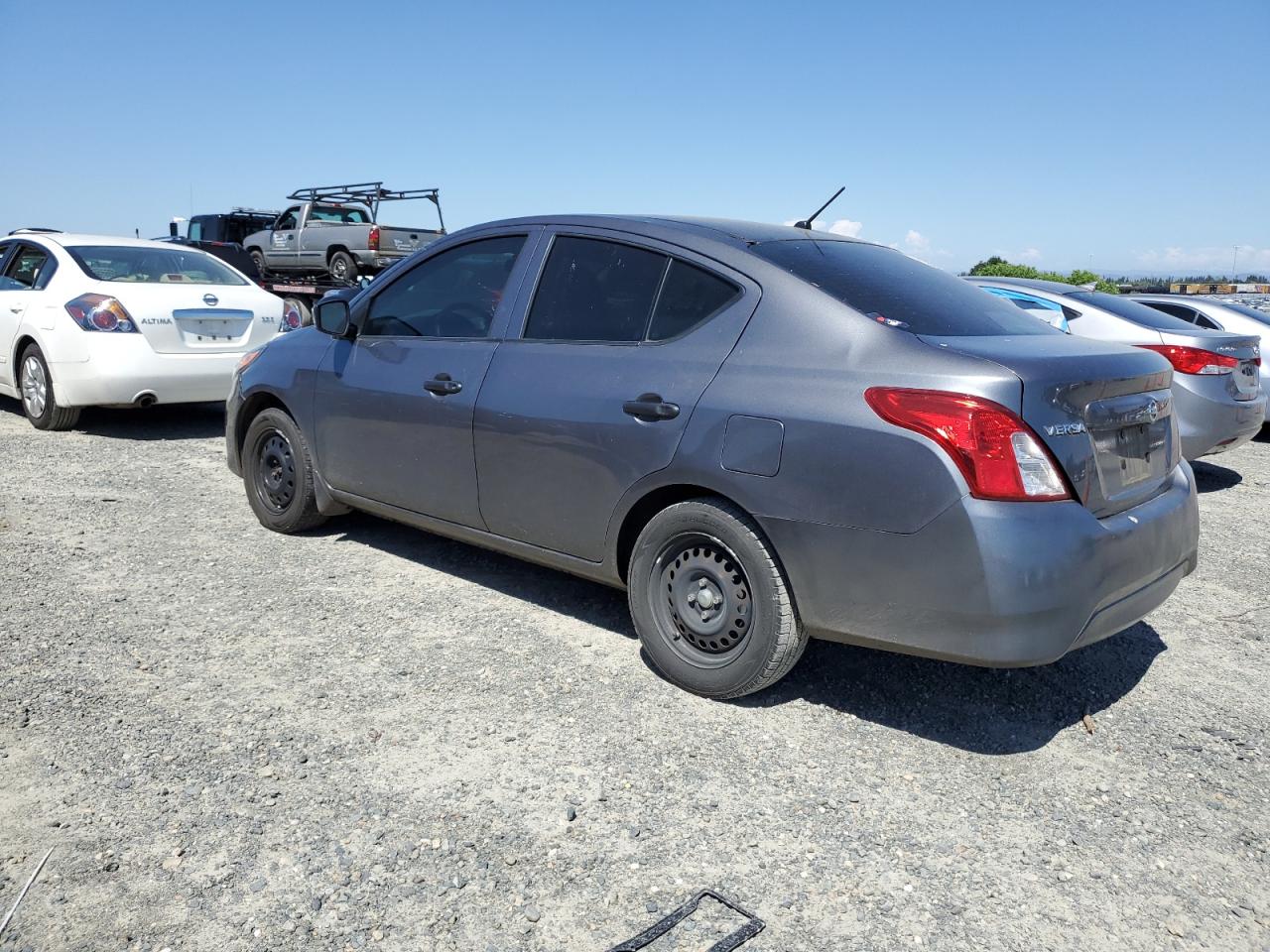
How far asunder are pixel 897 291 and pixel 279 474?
3404 millimetres

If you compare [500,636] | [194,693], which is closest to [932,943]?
[500,636]

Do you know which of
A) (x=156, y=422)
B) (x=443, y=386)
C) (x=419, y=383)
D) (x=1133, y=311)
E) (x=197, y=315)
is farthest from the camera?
(x=156, y=422)

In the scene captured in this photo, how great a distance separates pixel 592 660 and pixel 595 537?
490 millimetres

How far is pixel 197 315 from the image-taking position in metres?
8.29

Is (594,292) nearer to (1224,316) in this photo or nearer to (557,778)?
(557,778)

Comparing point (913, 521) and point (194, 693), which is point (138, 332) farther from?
point (913, 521)

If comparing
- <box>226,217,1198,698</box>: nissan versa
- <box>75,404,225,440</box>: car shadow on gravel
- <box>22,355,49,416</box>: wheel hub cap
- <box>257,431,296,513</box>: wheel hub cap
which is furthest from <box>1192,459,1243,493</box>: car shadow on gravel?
<box>22,355,49,416</box>: wheel hub cap

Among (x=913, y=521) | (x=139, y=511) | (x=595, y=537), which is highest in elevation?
(x=913, y=521)

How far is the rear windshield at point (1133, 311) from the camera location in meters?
7.64

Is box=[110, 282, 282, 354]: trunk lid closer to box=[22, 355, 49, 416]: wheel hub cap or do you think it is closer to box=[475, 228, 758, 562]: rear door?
box=[22, 355, 49, 416]: wheel hub cap

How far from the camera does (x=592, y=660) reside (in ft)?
13.2

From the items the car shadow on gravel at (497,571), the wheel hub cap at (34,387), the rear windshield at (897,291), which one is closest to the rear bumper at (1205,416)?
the rear windshield at (897,291)

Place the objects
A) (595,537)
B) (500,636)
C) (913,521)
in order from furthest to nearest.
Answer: (500,636) → (595,537) → (913,521)

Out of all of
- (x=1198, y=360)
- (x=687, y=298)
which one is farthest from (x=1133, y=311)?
(x=687, y=298)
